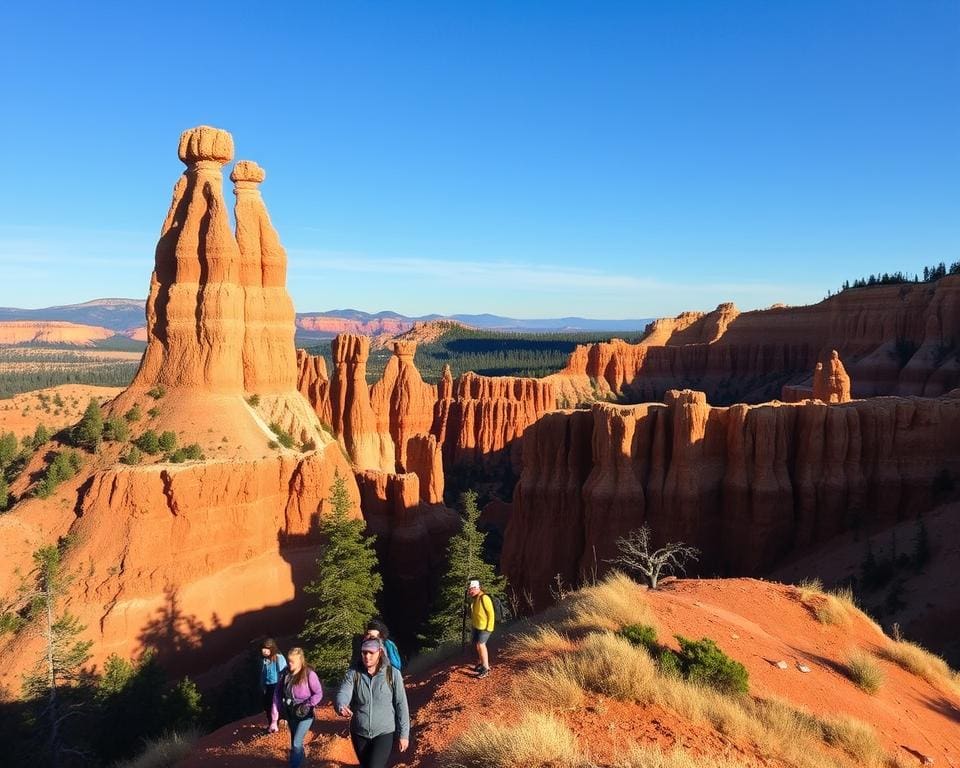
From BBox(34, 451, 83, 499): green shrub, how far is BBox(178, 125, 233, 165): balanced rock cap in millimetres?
15895


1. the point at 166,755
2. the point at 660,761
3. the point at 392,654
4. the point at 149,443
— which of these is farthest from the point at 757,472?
the point at 149,443

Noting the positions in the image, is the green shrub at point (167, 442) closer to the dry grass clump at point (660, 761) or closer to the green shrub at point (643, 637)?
the green shrub at point (643, 637)

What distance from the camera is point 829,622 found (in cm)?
1600

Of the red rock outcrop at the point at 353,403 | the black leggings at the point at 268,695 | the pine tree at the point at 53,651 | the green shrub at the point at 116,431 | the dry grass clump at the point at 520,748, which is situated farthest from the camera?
the red rock outcrop at the point at 353,403

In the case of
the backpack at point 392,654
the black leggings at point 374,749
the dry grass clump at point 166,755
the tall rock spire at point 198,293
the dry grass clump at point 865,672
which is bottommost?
the dry grass clump at point 166,755

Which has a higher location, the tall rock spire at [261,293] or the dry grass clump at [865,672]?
the tall rock spire at [261,293]

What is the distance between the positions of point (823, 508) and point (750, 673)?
69.7ft

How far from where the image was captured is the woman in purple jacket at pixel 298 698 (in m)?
8.79

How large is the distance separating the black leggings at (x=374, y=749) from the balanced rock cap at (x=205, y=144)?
1257 inches

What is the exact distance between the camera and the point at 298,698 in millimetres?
8875

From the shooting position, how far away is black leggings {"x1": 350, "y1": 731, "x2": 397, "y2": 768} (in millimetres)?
7230

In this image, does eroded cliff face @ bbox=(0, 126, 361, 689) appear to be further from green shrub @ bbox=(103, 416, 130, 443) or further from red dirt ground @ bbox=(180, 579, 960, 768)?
red dirt ground @ bbox=(180, 579, 960, 768)

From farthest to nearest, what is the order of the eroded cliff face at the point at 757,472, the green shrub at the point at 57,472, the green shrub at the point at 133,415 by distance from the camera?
the eroded cliff face at the point at 757,472 < the green shrub at the point at 133,415 < the green shrub at the point at 57,472

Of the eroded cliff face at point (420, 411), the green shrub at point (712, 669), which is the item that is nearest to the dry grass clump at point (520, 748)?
the green shrub at point (712, 669)
